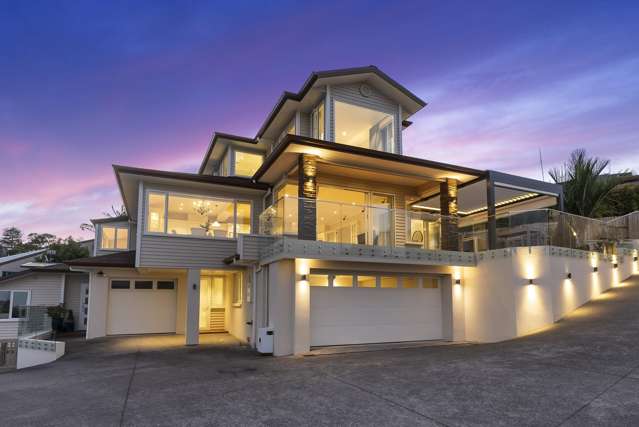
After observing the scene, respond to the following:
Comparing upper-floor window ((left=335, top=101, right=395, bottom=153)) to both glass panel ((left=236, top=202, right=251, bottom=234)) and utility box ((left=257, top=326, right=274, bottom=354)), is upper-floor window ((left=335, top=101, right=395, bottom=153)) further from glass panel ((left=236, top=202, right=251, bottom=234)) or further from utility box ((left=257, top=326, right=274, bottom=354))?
utility box ((left=257, top=326, right=274, bottom=354))

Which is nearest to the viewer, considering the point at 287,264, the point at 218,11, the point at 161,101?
the point at 287,264

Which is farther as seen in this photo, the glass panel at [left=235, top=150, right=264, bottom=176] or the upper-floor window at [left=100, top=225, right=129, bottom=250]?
the upper-floor window at [left=100, top=225, right=129, bottom=250]

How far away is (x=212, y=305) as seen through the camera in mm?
16969

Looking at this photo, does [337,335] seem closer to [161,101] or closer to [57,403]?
[57,403]

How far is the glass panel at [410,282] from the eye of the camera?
11.9 m

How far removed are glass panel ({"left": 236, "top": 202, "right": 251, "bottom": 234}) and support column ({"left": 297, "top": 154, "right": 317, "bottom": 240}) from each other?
4.04 meters

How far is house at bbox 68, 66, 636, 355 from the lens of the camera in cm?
1045

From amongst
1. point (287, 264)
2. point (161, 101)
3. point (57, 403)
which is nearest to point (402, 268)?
point (287, 264)

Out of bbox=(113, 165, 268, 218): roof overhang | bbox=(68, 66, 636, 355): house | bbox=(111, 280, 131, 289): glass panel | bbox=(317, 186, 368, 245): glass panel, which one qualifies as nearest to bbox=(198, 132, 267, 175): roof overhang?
bbox=(68, 66, 636, 355): house

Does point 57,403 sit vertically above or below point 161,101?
below

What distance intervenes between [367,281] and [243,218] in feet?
18.0

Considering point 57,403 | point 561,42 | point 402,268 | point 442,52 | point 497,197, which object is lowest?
point 57,403

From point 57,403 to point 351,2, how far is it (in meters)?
15.7

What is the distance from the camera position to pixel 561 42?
15.6 m
